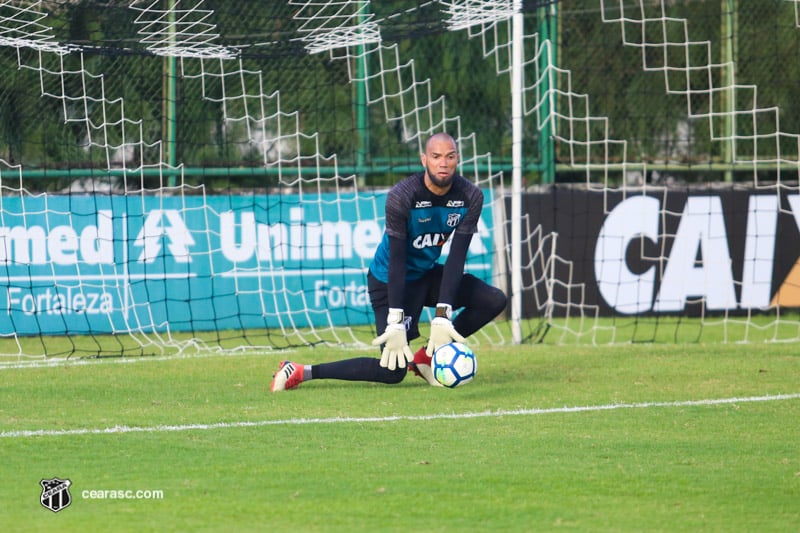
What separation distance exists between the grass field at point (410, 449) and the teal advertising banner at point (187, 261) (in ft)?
9.76

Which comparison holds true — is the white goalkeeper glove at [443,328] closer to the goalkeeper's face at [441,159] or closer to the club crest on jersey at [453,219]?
the club crest on jersey at [453,219]

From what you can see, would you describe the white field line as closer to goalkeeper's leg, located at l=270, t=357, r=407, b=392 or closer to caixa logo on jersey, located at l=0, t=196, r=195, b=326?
Result: goalkeeper's leg, located at l=270, t=357, r=407, b=392

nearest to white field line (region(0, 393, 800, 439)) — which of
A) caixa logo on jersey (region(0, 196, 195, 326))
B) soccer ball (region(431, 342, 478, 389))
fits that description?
soccer ball (region(431, 342, 478, 389))

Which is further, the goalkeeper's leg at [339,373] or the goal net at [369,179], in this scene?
the goal net at [369,179]

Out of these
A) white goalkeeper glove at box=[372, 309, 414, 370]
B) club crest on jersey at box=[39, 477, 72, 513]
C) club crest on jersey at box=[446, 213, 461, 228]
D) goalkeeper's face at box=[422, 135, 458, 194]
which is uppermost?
goalkeeper's face at box=[422, 135, 458, 194]

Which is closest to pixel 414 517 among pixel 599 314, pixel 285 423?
pixel 285 423

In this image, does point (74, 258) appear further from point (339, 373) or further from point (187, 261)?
point (339, 373)

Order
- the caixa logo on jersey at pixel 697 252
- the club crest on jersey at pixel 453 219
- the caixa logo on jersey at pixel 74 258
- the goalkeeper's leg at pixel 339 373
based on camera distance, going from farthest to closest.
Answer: the caixa logo on jersey at pixel 697 252 < the caixa logo on jersey at pixel 74 258 < the goalkeeper's leg at pixel 339 373 < the club crest on jersey at pixel 453 219

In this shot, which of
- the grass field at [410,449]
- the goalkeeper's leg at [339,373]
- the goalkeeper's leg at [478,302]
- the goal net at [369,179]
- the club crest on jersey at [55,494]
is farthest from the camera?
the goal net at [369,179]

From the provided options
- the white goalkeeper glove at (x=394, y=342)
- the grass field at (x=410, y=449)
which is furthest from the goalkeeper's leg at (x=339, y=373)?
the white goalkeeper glove at (x=394, y=342)

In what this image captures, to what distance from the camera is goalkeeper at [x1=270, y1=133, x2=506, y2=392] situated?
826 cm

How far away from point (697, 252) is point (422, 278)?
612 centimetres

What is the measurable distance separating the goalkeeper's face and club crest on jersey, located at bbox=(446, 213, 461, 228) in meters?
0.31

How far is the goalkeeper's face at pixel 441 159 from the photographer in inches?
324
